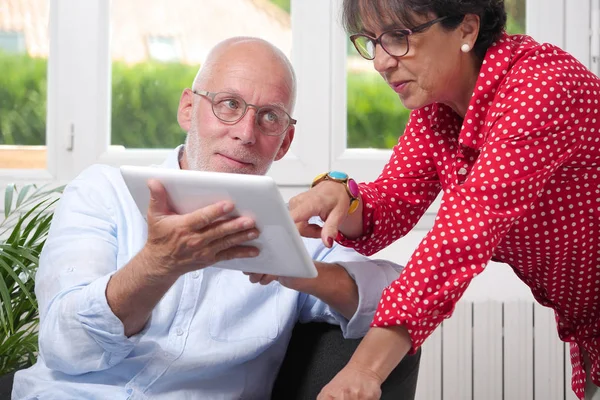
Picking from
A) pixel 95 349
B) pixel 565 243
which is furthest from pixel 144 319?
pixel 565 243

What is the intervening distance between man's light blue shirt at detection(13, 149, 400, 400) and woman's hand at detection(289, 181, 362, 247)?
159mm

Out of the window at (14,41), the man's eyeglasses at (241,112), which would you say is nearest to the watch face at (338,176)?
the man's eyeglasses at (241,112)

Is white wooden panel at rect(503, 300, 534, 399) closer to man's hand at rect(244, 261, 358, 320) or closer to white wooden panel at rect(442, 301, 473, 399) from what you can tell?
white wooden panel at rect(442, 301, 473, 399)

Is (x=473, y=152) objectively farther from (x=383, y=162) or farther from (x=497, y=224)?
(x=383, y=162)

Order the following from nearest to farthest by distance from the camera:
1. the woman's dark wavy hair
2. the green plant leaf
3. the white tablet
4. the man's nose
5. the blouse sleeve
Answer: the white tablet
the woman's dark wavy hair
the blouse sleeve
the man's nose
the green plant leaf

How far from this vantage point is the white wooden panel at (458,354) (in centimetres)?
267

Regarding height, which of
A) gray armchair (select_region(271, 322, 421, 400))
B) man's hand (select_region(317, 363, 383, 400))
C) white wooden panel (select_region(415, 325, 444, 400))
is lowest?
white wooden panel (select_region(415, 325, 444, 400))

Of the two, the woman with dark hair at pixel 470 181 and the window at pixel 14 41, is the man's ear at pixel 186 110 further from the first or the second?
the window at pixel 14 41

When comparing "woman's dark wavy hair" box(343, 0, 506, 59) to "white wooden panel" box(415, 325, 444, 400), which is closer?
"woman's dark wavy hair" box(343, 0, 506, 59)

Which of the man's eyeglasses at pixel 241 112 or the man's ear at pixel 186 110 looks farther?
the man's ear at pixel 186 110

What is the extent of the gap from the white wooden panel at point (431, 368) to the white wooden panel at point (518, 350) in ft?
0.77

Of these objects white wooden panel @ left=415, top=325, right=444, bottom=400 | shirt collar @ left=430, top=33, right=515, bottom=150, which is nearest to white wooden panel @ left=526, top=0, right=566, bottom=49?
white wooden panel @ left=415, top=325, right=444, bottom=400

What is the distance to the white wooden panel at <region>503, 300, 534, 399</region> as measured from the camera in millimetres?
2682

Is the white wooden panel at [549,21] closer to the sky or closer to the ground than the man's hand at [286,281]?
closer to the sky
